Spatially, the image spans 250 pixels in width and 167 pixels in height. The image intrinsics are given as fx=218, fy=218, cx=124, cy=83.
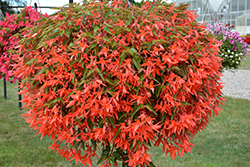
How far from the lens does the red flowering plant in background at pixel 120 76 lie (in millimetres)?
1391

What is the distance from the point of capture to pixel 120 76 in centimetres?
137

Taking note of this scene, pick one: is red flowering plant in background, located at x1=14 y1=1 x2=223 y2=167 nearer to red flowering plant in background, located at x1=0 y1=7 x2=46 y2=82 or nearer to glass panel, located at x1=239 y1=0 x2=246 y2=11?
red flowering plant in background, located at x1=0 y1=7 x2=46 y2=82

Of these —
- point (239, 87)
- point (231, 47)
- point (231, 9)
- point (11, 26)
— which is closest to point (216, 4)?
point (231, 9)

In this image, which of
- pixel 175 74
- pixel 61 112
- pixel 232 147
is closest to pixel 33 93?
pixel 61 112

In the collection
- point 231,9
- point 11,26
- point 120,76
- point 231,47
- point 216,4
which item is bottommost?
point 120,76

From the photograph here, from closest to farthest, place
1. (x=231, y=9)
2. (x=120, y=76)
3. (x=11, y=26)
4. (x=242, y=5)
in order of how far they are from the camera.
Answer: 1. (x=120, y=76)
2. (x=11, y=26)
3. (x=242, y=5)
4. (x=231, y=9)

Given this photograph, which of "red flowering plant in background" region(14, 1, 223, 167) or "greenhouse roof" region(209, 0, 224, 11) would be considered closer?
"red flowering plant in background" region(14, 1, 223, 167)

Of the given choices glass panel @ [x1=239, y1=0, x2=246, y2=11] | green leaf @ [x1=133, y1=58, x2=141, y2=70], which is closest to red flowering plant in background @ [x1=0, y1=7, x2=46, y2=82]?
green leaf @ [x1=133, y1=58, x2=141, y2=70]

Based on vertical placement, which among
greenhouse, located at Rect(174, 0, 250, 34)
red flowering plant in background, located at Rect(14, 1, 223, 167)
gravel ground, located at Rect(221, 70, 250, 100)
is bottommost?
gravel ground, located at Rect(221, 70, 250, 100)

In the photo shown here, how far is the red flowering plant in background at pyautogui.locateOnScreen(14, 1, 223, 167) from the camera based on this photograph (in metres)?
1.39

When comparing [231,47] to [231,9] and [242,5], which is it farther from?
[231,9]

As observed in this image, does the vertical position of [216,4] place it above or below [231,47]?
above

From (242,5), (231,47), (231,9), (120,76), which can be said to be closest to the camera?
(120,76)

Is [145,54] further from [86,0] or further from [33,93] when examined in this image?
[33,93]
